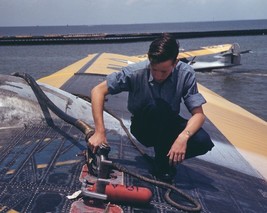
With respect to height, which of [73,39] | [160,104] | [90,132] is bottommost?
[90,132]

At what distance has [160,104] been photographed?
3977 mm

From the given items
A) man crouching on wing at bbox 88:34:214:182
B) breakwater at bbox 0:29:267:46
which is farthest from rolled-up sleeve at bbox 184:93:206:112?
breakwater at bbox 0:29:267:46

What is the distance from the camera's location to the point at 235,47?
3312 centimetres

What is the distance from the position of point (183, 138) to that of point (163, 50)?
87 centimetres

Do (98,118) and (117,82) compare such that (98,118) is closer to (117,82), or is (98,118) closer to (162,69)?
(117,82)

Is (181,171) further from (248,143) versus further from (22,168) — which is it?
(248,143)

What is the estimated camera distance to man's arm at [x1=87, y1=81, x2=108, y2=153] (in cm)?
369

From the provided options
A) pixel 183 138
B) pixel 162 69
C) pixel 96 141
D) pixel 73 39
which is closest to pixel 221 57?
pixel 73 39

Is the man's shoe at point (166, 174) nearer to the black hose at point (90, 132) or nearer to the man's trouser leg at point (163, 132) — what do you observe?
the man's trouser leg at point (163, 132)

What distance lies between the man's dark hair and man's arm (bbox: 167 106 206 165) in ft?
2.09

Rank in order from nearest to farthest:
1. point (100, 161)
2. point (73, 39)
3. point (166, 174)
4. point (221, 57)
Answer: point (100, 161), point (166, 174), point (221, 57), point (73, 39)

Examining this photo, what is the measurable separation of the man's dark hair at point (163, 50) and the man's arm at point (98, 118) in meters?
0.65

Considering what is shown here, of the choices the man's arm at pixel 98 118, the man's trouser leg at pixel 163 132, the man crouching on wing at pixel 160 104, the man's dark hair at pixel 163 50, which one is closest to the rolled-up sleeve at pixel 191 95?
the man crouching on wing at pixel 160 104

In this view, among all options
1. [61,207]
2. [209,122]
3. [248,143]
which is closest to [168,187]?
[61,207]
